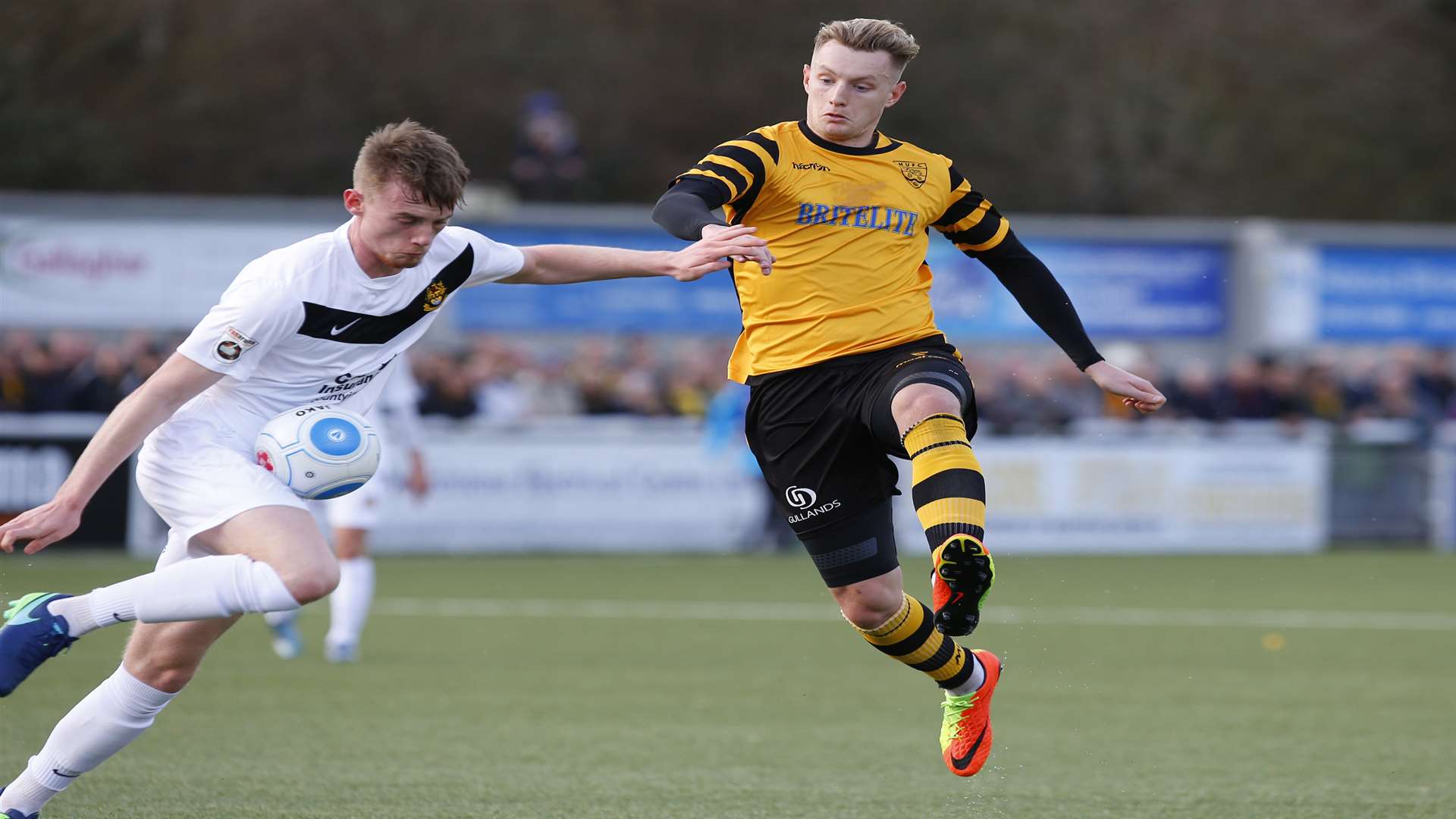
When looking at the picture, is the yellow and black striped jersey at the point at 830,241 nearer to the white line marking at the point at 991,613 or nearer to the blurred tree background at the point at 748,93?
the white line marking at the point at 991,613

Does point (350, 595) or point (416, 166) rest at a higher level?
point (416, 166)

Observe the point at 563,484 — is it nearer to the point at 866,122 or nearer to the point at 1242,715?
the point at 1242,715

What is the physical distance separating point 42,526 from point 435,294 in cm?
132

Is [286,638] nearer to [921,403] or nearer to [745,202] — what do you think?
[745,202]

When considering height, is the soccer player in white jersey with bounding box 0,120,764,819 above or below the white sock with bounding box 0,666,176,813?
above

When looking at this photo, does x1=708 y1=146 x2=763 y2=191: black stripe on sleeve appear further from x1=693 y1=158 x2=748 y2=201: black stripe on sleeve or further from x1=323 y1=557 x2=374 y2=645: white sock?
x1=323 y1=557 x2=374 y2=645: white sock

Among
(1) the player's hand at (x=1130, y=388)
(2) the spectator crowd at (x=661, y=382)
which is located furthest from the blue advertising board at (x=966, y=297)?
(1) the player's hand at (x=1130, y=388)

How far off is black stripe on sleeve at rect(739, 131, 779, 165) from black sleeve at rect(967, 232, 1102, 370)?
2.84ft

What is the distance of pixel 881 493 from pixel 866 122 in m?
1.22

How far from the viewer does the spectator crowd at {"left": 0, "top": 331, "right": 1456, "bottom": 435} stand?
708 inches

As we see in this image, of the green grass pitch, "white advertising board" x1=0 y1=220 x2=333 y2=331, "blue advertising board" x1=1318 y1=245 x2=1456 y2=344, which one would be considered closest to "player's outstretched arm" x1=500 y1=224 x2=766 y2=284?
the green grass pitch

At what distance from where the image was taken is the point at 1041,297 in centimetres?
683

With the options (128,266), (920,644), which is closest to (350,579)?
(920,644)

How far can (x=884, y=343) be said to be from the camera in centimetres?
645
